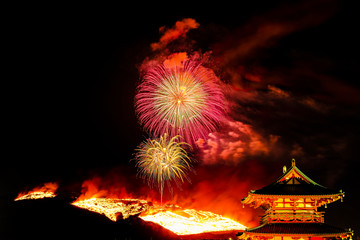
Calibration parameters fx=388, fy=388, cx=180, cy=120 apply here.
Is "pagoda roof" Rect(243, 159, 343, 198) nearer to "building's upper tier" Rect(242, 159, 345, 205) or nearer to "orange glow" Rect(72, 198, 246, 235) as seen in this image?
"building's upper tier" Rect(242, 159, 345, 205)

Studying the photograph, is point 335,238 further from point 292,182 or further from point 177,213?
point 177,213

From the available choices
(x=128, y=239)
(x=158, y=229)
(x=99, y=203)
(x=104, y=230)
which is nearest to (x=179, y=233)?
(x=158, y=229)

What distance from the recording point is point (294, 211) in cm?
2503

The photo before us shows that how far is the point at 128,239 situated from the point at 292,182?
957 inches

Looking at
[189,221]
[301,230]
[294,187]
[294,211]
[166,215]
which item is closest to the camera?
[301,230]

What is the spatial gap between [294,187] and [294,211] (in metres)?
1.53

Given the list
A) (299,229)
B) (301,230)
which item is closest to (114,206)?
(299,229)

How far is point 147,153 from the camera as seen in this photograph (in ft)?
129

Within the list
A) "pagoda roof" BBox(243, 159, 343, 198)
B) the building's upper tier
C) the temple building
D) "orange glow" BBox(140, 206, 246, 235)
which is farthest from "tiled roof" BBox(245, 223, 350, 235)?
"orange glow" BBox(140, 206, 246, 235)

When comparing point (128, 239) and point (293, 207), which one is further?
point (128, 239)

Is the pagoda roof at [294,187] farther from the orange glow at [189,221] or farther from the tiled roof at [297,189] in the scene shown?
the orange glow at [189,221]

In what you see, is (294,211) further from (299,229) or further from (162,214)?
(162,214)

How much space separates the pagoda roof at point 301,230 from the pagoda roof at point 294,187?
1.97 metres

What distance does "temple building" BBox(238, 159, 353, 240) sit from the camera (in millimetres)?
23875
